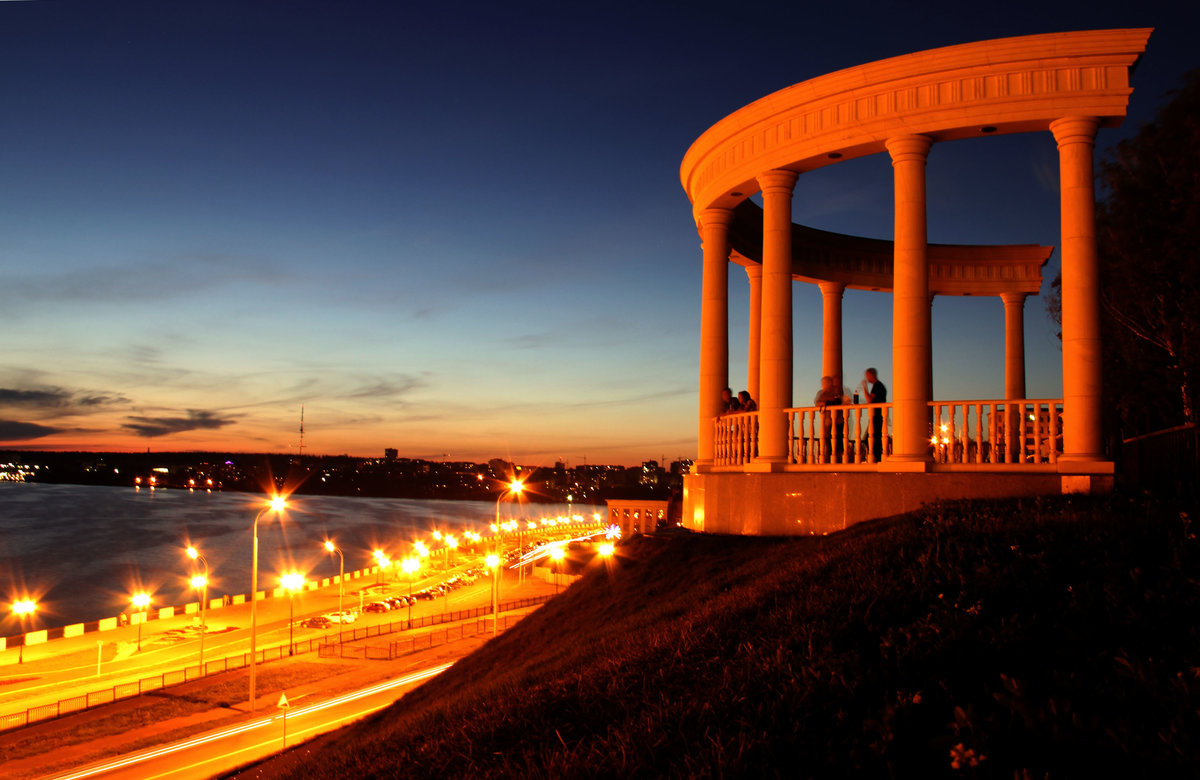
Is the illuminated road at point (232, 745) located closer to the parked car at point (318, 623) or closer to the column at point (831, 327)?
the column at point (831, 327)

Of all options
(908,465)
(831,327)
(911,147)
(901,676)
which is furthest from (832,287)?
(901,676)

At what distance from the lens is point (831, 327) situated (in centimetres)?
2570

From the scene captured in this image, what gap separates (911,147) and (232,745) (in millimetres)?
30290

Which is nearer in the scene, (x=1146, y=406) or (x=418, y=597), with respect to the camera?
(x=1146, y=406)

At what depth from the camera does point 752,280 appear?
25359 millimetres

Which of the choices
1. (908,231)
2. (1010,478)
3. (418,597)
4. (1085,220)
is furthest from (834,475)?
(418,597)

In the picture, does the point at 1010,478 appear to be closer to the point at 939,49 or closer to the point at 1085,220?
the point at 1085,220

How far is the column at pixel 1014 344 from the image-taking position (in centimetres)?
2597

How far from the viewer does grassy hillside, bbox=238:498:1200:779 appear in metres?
6.23

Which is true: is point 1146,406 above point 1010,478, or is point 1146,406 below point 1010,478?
above

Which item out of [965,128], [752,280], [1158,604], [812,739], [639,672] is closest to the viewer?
[812,739]

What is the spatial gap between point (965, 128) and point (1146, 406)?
14.5 m

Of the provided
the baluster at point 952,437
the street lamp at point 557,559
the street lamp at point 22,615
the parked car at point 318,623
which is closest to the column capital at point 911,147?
the baluster at point 952,437

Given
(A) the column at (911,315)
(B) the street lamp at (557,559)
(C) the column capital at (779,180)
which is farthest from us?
(B) the street lamp at (557,559)
